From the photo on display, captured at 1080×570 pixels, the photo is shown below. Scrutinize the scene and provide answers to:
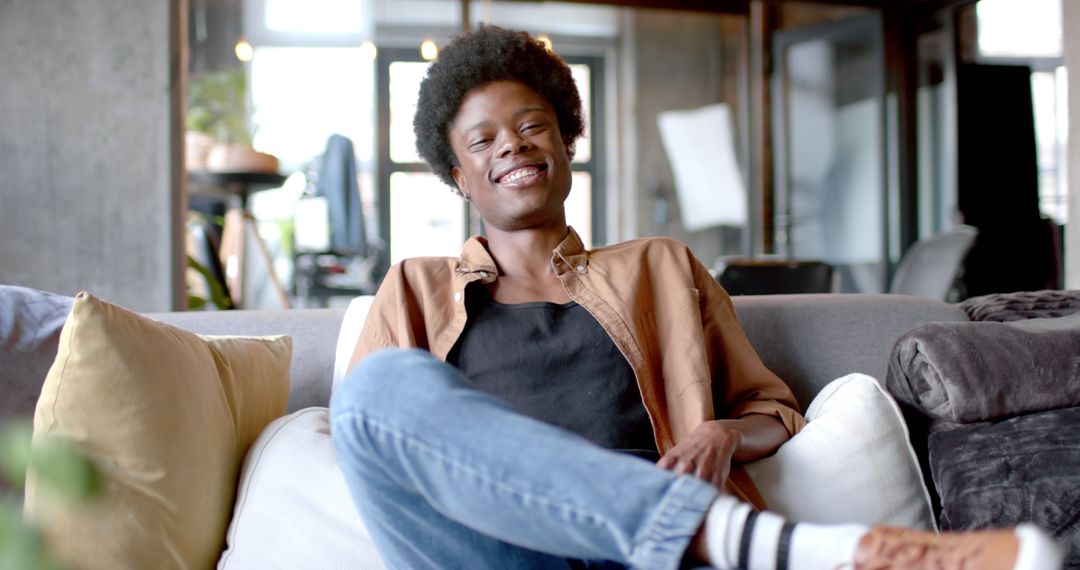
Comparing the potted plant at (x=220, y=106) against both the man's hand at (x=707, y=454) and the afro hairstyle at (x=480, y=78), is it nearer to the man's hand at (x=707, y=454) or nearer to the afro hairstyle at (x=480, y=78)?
the afro hairstyle at (x=480, y=78)

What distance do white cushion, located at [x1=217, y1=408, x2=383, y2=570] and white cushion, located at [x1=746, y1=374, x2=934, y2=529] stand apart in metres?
0.58

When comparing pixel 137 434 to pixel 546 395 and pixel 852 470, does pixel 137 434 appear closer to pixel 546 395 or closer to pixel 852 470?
pixel 546 395

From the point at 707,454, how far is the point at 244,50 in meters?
7.34

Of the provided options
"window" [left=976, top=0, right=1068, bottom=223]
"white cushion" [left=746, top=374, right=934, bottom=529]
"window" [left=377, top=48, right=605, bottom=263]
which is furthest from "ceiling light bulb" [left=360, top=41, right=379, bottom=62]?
"white cushion" [left=746, top=374, right=934, bottom=529]

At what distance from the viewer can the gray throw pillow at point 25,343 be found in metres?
1.37

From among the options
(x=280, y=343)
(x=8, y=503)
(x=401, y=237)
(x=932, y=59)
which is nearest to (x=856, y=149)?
(x=932, y=59)

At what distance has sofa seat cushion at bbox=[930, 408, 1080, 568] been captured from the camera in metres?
1.44

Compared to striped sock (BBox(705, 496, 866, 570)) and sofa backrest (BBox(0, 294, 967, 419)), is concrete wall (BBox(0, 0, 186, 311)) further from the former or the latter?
striped sock (BBox(705, 496, 866, 570))

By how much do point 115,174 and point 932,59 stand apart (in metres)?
4.85

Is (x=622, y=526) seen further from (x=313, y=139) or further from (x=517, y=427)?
(x=313, y=139)

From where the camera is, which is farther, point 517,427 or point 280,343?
point 280,343

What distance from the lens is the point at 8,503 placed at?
318mm

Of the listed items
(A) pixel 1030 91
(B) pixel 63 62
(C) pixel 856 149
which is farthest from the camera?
(C) pixel 856 149

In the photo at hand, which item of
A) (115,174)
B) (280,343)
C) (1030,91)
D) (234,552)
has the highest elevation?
(1030,91)
